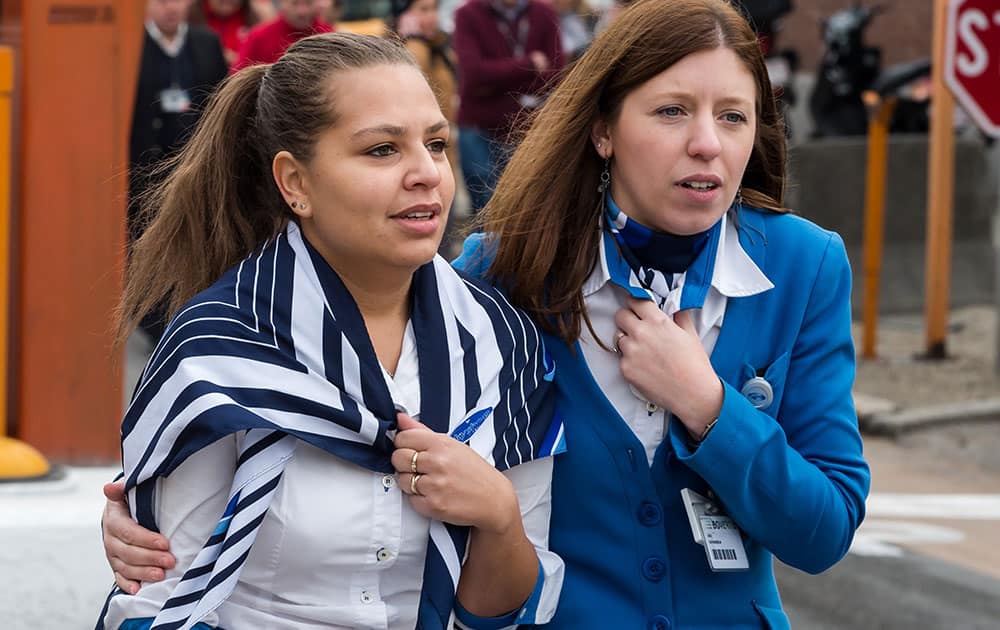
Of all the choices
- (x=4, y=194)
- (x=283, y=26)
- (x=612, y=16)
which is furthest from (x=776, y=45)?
(x=612, y=16)

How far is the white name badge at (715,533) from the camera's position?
2.56 metres

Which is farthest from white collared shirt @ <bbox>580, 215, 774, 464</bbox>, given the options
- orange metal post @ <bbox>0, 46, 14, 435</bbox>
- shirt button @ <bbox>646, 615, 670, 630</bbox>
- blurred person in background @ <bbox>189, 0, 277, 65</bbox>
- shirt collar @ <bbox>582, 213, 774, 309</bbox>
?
blurred person in background @ <bbox>189, 0, 277, 65</bbox>

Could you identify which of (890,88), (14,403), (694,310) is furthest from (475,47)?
(694,310)

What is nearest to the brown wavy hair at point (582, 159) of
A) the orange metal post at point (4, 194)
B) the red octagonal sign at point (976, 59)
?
the orange metal post at point (4, 194)

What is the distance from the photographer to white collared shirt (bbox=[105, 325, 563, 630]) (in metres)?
2.39

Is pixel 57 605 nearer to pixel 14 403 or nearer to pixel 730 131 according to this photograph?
pixel 14 403

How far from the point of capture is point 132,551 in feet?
8.00

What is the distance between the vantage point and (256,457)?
2.37 m

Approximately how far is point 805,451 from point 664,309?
0.32 metres

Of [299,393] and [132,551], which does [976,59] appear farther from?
[132,551]

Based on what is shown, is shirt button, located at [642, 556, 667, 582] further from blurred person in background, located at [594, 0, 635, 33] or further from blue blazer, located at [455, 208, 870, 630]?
blurred person in background, located at [594, 0, 635, 33]

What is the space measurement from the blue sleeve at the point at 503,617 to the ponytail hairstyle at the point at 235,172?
2.23 ft

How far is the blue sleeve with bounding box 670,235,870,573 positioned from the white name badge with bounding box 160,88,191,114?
540cm

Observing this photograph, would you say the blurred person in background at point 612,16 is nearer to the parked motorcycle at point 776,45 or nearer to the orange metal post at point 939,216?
the parked motorcycle at point 776,45
